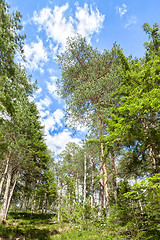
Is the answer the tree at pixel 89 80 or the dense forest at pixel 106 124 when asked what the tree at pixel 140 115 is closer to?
the dense forest at pixel 106 124

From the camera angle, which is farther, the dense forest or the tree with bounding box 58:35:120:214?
the tree with bounding box 58:35:120:214

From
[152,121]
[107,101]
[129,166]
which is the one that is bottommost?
[129,166]

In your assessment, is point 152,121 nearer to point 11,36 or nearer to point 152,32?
point 152,32

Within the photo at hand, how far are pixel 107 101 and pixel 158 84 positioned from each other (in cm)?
409

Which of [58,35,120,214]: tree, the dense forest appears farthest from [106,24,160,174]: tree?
[58,35,120,214]: tree

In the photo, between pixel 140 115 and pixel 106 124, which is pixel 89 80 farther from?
pixel 140 115

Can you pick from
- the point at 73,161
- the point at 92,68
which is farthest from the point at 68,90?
the point at 73,161

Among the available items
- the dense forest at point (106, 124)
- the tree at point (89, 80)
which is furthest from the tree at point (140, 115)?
the tree at point (89, 80)

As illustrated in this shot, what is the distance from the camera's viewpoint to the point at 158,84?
22.7 ft

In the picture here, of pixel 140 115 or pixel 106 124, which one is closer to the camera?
pixel 140 115

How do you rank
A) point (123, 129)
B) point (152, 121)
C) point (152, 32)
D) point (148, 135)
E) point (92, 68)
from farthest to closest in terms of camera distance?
point (92, 68)
point (152, 32)
point (152, 121)
point (148, 135)
point (123, 129)

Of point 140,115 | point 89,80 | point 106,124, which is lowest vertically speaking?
point 140,115

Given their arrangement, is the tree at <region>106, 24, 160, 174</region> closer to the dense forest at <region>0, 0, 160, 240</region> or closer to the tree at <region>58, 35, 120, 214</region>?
the dense forest at <region>0, 0, 160, 240</region>

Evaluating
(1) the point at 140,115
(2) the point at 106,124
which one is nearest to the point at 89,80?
(2) the point at 106,124
